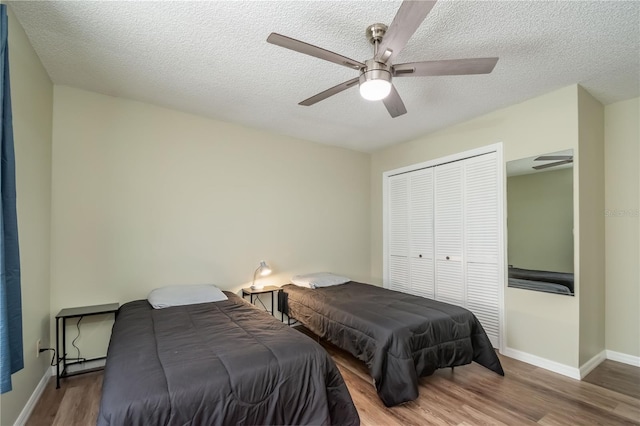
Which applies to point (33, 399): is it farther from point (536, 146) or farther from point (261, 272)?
point (536, 146)

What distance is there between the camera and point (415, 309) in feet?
8.93

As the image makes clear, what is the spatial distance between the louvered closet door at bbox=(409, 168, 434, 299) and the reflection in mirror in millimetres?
963

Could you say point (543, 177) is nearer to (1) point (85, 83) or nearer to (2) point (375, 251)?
(2) point (375, 251)

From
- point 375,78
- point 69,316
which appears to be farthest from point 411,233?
point 69,316

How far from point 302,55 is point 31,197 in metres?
2.17

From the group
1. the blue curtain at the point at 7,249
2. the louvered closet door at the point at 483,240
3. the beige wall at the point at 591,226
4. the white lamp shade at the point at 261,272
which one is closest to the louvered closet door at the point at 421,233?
the louvered closet door at the point at 483,240

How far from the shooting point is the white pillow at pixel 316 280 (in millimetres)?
3643

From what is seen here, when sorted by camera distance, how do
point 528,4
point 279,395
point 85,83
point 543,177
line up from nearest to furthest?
point 279,395 → point 528,4 → point 85,83 → point 543,177

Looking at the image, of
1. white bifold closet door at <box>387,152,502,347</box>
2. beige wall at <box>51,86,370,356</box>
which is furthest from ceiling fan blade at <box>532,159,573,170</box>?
beige wall at <box>51,86,370,356</box>

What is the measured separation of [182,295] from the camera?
2803 millimetres

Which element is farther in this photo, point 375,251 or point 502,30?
point 375,251

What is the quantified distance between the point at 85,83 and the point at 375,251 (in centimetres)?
399

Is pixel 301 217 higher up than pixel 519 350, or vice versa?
pixel 301 217

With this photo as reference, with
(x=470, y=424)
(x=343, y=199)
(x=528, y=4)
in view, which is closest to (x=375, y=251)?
(x=343, y=199)
